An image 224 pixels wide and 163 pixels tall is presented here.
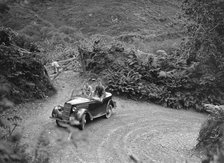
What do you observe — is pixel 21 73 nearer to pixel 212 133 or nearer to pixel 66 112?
pixel 66 112

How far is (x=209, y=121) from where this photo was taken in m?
9.84

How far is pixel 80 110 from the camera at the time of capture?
11.3 metres

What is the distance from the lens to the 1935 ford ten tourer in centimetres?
1113

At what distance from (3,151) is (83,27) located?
36000 millimetres

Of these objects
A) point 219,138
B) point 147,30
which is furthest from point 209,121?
point 147,30

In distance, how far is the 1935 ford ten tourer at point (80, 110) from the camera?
11.1 metres

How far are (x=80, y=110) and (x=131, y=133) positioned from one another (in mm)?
2290

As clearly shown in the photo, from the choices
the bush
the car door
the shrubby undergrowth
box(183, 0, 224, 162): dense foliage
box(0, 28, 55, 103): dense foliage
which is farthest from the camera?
the shrubby undergrowth

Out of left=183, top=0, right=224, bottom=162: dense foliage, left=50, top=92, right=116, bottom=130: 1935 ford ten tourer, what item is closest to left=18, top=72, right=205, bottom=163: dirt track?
left=50, top=92, right=116, bottom=130: 1935 ford ten tourer

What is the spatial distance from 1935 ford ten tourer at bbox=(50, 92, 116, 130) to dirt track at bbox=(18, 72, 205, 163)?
405 millimetres

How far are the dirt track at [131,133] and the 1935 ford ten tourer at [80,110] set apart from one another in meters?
0.41

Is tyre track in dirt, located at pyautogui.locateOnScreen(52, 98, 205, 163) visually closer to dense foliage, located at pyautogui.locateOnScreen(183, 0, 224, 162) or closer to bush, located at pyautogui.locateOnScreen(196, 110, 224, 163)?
bush, located at pyautogui.locateOnScreen(196, 110, 224, 163)

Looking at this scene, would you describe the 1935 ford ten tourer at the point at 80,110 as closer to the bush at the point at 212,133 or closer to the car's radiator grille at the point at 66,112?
the car's radiator grille at the point at 66,112

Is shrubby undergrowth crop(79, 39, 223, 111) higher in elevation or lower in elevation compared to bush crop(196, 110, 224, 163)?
lower
